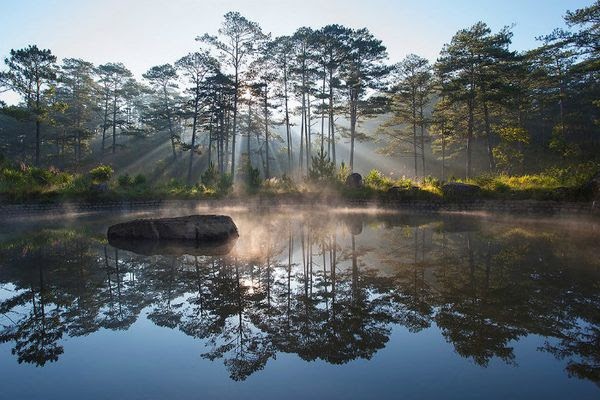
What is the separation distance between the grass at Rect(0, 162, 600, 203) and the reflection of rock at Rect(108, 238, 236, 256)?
13039 mm

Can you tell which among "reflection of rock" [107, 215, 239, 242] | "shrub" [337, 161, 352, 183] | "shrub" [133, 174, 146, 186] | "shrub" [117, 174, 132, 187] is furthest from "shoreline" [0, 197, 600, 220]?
"reflection of rock" [107, 215, 239, 242]

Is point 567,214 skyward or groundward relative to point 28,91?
groundward

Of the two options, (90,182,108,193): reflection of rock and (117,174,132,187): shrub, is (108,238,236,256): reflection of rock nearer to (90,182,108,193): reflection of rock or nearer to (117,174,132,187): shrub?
(90,182,108,193): reflection of rock

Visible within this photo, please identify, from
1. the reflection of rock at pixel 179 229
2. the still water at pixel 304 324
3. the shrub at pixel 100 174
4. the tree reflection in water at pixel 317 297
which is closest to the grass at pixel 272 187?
the shrub at pixel 100 174

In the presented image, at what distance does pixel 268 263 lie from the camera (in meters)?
7.74

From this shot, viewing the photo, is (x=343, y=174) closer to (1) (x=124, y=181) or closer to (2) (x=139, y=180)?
(2) (x=139, y=180)

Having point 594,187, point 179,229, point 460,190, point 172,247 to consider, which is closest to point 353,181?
point 460,190

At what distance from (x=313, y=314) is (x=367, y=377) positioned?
159 cm

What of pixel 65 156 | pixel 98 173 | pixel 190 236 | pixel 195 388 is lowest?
pixel 195 388

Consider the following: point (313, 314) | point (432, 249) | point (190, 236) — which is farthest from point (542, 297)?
point (190, 236)

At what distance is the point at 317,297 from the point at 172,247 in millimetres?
5470

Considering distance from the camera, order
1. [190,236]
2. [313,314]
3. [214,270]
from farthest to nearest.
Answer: [190,236], [214,270], [313,314]

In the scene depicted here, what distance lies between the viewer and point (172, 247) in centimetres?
963

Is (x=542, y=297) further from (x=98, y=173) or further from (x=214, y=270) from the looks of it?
(x=98, y=173)
